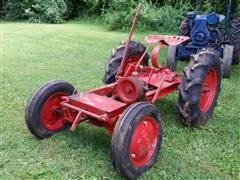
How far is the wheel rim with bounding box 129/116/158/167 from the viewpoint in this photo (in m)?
3.33

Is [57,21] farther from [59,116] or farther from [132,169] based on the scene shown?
[132,169]

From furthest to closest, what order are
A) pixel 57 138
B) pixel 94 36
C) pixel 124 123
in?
pixel 94 36, pixel 57 138, pixel 124 123

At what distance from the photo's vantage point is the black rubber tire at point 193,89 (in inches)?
164

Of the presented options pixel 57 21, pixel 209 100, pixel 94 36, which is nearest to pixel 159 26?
pixel 94 36

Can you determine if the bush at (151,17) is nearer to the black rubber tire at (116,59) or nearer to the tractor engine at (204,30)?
the tractor engine at (204,30)

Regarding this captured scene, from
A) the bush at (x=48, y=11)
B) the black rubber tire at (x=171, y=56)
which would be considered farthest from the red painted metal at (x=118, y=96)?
the bush at (x=48, y=11)

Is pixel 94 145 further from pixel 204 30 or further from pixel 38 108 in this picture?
pixel 204 30

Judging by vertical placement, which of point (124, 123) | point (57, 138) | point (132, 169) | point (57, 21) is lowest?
point (57, 21)

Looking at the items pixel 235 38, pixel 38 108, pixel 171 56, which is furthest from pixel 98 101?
pixel 235 38

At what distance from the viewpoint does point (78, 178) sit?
3.36m

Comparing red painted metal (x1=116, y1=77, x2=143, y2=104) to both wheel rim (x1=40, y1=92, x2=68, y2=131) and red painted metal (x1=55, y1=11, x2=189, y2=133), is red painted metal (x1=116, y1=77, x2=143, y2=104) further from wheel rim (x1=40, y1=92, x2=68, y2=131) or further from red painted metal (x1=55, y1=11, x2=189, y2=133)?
wheel rim (x1=40, y1=92, x2=68, y2=131)

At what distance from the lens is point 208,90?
4617mm

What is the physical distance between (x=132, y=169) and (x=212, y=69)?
191cm

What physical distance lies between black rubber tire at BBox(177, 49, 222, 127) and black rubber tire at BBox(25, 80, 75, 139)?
1.37 meters
